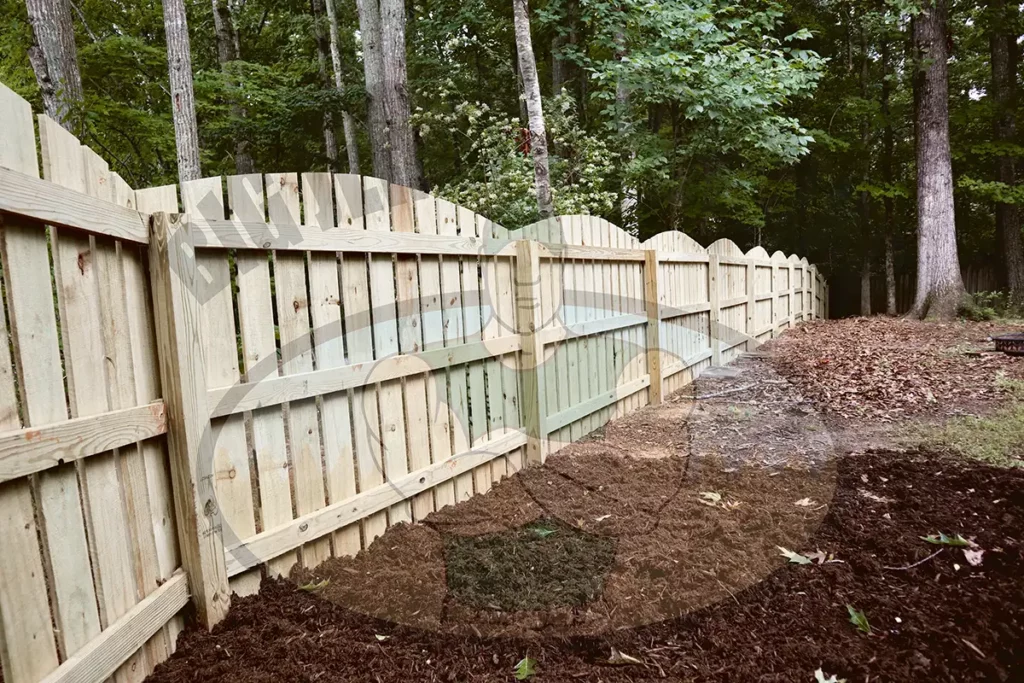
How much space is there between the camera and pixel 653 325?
21.1ft

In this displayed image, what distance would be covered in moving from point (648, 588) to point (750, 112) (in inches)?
400

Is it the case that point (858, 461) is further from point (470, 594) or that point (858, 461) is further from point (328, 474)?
point (328, 474)

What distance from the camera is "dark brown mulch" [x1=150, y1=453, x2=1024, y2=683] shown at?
6.68 feet

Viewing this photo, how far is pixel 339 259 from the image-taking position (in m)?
2.91

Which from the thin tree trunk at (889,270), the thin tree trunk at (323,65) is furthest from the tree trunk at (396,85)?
the thin tree trunk at (889,270)

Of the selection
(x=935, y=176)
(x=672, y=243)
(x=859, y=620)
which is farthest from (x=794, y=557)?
(x=935, y=176)

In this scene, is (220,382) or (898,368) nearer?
(220,382)

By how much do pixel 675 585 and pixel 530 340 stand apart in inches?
83.7

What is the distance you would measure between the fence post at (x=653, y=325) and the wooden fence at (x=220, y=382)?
2.06 m

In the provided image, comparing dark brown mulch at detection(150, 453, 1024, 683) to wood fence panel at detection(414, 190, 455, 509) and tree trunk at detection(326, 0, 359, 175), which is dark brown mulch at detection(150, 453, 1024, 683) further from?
tree trunk at detection(326, 0, 359, 175)

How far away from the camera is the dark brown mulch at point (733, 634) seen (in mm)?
2037

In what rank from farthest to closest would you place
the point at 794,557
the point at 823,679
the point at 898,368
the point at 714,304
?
the point at 714,304
the point at 898,368
the point at 794,557
the point at 823,679

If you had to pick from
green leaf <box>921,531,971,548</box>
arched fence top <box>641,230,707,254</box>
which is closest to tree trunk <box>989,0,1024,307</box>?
arched fence top <box>641,230,707,254</box>

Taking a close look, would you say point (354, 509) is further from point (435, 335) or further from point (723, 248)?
point (723, 248)
